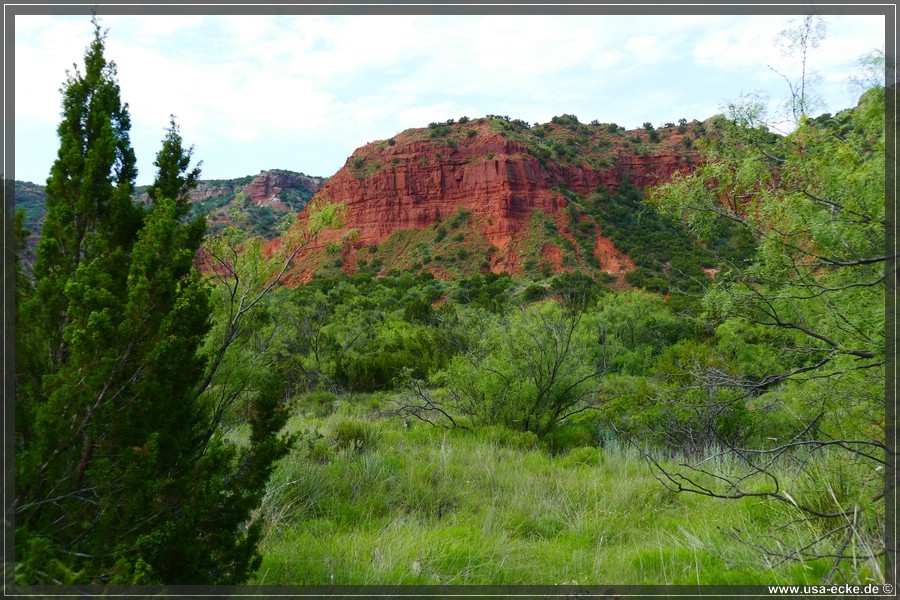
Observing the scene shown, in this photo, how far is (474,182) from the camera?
202 feet

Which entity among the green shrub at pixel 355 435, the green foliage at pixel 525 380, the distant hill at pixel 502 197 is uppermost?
the distant hill at pixel 502 197

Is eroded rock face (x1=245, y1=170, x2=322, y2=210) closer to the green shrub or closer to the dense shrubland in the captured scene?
the green shrub

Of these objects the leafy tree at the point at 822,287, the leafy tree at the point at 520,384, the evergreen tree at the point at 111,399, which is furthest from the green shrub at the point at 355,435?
the leafy tree at the point at 822,287

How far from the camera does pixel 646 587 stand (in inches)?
117

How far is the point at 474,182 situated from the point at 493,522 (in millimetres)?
59551

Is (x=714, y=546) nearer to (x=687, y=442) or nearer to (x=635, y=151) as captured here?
(x=687, y=442)

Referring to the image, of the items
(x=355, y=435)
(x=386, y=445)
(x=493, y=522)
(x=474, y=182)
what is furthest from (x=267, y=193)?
(x=493, y=522)

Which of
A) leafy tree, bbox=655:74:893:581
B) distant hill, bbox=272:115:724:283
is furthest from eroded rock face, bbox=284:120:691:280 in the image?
leafy tree, bbox=655:74:893:581

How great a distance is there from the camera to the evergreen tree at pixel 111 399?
234cm

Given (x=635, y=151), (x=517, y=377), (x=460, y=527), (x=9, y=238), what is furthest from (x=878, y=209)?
(x=635, y=151)

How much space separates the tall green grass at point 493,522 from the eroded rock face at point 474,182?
162 feet

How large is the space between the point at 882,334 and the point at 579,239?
49.4m

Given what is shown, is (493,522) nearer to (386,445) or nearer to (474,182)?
(386,445)

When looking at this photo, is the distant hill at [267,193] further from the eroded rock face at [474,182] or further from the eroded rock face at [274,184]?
the eroded rock face at [474,182]
